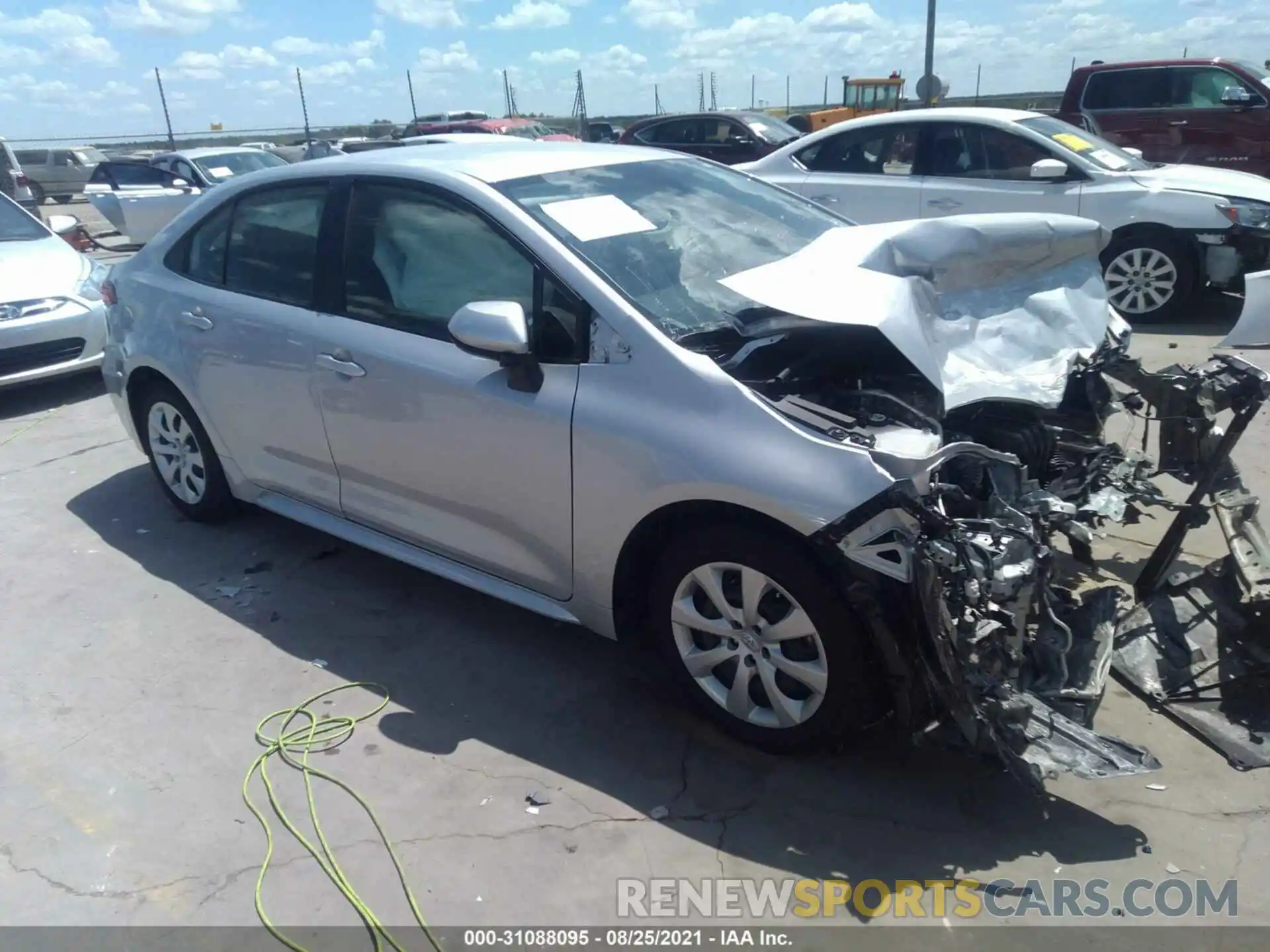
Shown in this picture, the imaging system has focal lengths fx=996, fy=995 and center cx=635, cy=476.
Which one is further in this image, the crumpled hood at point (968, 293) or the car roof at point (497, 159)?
the car roof at point (497, 159)

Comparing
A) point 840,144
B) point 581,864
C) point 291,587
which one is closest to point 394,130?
point 840,144

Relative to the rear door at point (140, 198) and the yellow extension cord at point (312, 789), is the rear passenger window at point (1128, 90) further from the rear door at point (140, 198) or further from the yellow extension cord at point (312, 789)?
the rear door at point (140, 198)

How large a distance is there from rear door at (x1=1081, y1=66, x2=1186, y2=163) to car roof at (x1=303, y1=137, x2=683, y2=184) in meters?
9.15

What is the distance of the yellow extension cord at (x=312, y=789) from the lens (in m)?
2.65

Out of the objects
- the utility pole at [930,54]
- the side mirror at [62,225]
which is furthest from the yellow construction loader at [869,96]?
the side mirror at [62,225]

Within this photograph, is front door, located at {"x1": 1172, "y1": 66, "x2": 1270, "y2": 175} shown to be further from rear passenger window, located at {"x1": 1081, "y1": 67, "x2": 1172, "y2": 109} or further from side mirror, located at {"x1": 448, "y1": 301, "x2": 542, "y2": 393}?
side mirror, located at {"x1": 448, "y1": 301, "x2": 542, "y2": 393}

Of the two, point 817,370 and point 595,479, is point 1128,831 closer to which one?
point 817,370

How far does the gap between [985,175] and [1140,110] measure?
4.14 metres

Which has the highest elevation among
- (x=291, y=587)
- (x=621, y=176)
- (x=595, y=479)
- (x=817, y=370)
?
(x=621, y=176)

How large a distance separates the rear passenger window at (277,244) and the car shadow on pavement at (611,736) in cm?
129

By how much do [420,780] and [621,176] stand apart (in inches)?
91.4

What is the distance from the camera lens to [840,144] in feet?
30.0

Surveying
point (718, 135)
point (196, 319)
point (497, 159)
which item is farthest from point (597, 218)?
point (718, 135)
